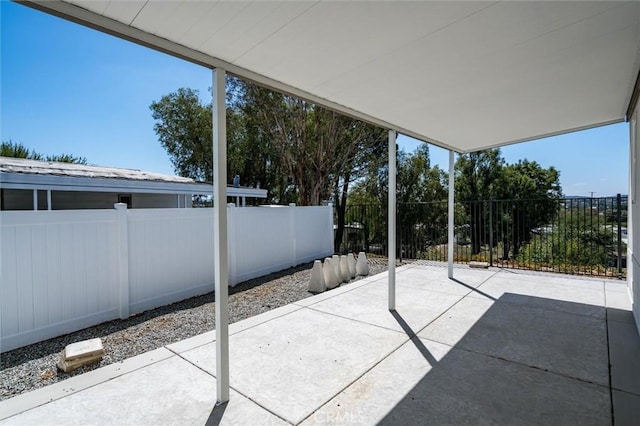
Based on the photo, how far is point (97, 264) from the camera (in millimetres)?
3783

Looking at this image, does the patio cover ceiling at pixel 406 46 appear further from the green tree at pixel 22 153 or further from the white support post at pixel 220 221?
the green tree at pixel 22 153

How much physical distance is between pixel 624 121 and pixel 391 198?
3.11 metres

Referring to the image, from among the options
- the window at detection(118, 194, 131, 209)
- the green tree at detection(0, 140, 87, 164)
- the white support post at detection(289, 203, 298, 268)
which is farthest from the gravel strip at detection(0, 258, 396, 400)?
the green tree at detection(0, 140, 87, 164)

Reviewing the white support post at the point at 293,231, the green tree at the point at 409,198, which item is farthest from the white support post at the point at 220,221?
the green tree at the point at 409,198

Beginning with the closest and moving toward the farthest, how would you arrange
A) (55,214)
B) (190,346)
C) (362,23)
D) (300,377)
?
(362,23), (300,377), (190,346), (55,214)

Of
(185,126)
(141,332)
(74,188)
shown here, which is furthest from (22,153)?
(141,332)

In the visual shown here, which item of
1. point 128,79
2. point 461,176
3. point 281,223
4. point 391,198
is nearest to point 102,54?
point 128,79

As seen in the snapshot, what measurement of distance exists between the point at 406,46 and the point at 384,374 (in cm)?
238

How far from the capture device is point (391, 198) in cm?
421

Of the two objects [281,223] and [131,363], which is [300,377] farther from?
[281,223]

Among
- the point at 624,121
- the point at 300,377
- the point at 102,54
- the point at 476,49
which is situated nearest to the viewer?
the point at 476,49

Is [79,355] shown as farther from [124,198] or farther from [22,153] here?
[22,153]

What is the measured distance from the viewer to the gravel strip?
2670 mm

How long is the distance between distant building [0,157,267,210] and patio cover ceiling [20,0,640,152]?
5332 mm
